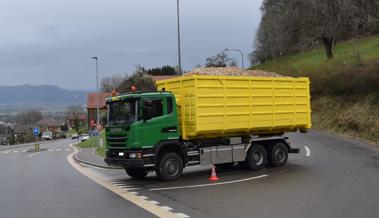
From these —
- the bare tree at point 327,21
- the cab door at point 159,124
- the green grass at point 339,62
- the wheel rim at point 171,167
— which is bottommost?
the wheel rim at point 171,167

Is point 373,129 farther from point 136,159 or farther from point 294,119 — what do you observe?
point 136,159

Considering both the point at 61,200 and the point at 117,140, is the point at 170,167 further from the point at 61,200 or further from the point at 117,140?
the point at 61,200

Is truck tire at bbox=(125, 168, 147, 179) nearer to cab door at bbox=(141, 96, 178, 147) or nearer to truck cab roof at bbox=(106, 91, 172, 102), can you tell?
cab door at bbox=(141, 96, 178, 147)

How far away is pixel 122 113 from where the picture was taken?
59.3 feet

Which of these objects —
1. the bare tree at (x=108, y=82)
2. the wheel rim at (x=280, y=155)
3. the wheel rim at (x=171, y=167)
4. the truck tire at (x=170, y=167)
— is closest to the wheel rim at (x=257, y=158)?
the wheel rim at (x=280, y=155)

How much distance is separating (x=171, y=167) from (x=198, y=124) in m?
1.60

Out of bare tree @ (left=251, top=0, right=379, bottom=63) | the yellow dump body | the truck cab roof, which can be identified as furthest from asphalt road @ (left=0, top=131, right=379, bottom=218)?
bare tree @ (left=251, top=0, right=379, bottom=63)

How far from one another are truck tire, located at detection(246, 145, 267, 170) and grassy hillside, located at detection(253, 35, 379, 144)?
1065cm

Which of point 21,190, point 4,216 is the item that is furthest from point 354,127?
point 4,216

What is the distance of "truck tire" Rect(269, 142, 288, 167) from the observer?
2064cm

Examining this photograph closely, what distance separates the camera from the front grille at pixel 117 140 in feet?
58.3

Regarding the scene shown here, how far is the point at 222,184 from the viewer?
53.9 feet

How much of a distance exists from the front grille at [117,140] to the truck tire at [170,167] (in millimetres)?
1271

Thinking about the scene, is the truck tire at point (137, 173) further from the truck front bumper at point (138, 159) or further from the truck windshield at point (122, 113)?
the truck windshield at point (122, 113)
